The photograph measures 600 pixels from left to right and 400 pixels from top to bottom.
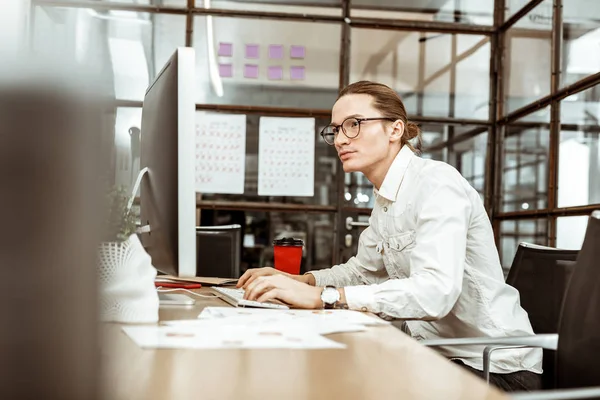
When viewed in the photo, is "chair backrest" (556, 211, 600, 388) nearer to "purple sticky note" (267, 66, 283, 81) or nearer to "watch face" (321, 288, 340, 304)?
"watch face" (321, 288, 340, 304)

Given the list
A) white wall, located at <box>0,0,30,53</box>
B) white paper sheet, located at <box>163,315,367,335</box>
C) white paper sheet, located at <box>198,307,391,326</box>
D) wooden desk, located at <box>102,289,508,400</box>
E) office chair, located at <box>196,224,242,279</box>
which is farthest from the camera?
office chair, located at <box>196,224,242,279</box>

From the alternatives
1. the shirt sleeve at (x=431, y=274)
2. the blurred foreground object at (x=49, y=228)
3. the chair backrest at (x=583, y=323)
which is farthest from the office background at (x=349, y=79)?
Result: the blurred foreground object at (x=49, y=228)

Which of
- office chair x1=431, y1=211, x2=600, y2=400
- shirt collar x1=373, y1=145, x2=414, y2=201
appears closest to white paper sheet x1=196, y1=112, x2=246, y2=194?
shirt collar x1=373, y1=145, x2=414, y2=201

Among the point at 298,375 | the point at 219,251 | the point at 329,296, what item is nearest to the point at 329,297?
the point at 329,296

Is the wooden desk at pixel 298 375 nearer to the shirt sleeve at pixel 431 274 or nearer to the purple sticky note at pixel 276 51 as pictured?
the shirt sleeve at pixel 431 274

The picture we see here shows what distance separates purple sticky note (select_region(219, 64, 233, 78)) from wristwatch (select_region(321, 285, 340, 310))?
9.12 ft

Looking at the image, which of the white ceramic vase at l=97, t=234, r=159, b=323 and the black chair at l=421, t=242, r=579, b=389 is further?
the black chair at l=421, t=242, r=579, b=389

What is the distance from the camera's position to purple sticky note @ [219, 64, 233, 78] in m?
3.87

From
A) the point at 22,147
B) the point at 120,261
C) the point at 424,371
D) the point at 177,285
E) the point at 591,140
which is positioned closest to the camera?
the point at 22,147

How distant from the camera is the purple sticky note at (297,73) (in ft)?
12.9

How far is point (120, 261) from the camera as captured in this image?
0.88 metres

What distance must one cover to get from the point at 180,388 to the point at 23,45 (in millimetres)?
448

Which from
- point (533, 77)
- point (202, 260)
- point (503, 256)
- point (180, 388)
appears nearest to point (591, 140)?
point (533, 77)

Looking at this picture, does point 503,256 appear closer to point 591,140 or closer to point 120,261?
point 591,140
